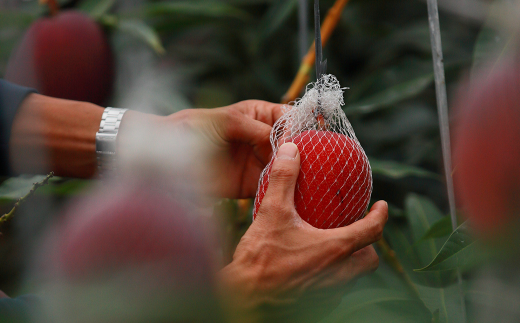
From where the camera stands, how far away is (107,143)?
2.15ft

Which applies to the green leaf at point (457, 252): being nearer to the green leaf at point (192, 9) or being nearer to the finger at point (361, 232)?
the finger at point (361, 232)

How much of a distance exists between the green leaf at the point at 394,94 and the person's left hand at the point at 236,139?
21 centimetres

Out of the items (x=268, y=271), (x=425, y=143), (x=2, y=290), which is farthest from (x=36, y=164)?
(x=425, y=143)

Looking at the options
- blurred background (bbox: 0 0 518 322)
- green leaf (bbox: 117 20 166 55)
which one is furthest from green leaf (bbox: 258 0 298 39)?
green leaf (bbox: 117 20 166 55)

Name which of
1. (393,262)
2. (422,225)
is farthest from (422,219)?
(393,262)

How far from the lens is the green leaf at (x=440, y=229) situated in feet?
2.12

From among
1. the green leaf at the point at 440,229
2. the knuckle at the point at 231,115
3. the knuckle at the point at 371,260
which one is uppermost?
the knuckle at the point at 231,115

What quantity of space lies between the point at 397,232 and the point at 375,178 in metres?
0.15

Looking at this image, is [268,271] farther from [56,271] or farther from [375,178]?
[375,178]

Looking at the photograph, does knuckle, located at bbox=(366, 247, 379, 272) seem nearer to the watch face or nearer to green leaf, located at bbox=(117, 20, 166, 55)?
the watch face

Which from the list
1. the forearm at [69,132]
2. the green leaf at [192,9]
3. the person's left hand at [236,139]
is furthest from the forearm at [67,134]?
the green leaf at [192,9]

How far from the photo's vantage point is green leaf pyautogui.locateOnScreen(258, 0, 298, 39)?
0.94m

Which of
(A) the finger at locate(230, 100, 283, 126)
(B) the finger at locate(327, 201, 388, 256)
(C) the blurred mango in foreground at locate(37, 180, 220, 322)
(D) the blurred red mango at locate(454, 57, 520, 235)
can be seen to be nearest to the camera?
(C) the blurred mango in foreground at locate(37, 180, 220, 322)

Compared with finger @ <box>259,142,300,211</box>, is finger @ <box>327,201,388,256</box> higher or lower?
lower
